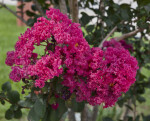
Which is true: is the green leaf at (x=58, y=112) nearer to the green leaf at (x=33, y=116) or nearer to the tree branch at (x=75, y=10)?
the green leaf at (x=33, y=116)

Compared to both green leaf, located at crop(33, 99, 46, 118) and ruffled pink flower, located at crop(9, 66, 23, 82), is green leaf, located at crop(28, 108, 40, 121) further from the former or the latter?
ruffled pink flower, located at crop(9, 66, 23, 82)

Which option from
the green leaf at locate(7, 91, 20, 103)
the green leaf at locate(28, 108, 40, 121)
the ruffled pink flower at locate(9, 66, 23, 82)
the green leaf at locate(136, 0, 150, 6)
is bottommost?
the green leaf at locate(28, 108, 40, 121)

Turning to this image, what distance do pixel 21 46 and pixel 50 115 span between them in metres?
0.39

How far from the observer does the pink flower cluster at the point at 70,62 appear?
792mm

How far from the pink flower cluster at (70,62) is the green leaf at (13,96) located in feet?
1.48

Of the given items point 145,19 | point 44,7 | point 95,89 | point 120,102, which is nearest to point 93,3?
point 145,19

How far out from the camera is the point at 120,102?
177cm

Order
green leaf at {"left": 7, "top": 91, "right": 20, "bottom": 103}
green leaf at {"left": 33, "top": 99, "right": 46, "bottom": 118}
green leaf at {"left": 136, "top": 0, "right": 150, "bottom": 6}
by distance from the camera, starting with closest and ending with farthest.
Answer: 1. green leaf at {"left": 33, "top": 99, "right": 46, "bottom": 118}
2. green leaf at {"left": 136, "top": 0, "right": 150, "bottom": 6}
3. green leaf at {"left": 7, "top": 91, "right": 20, "bottom": 103}

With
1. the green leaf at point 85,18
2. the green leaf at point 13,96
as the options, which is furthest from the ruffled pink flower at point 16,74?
the green leaf at point 85,18

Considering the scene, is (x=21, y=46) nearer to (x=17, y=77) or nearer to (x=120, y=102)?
(x=17, y=77)

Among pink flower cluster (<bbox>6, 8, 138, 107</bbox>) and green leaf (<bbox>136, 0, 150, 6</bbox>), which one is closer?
pink flower cluster (<bbox>6, 8, 138, 107</bbox>)

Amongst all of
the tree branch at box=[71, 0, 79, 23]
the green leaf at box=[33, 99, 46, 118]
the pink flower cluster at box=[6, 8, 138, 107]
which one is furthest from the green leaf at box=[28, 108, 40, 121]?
the tree branch at box=[71, 0, 79, 23]

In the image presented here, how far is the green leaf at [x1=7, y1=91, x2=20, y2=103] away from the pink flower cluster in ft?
1.48

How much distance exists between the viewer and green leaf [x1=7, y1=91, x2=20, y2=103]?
127cm
